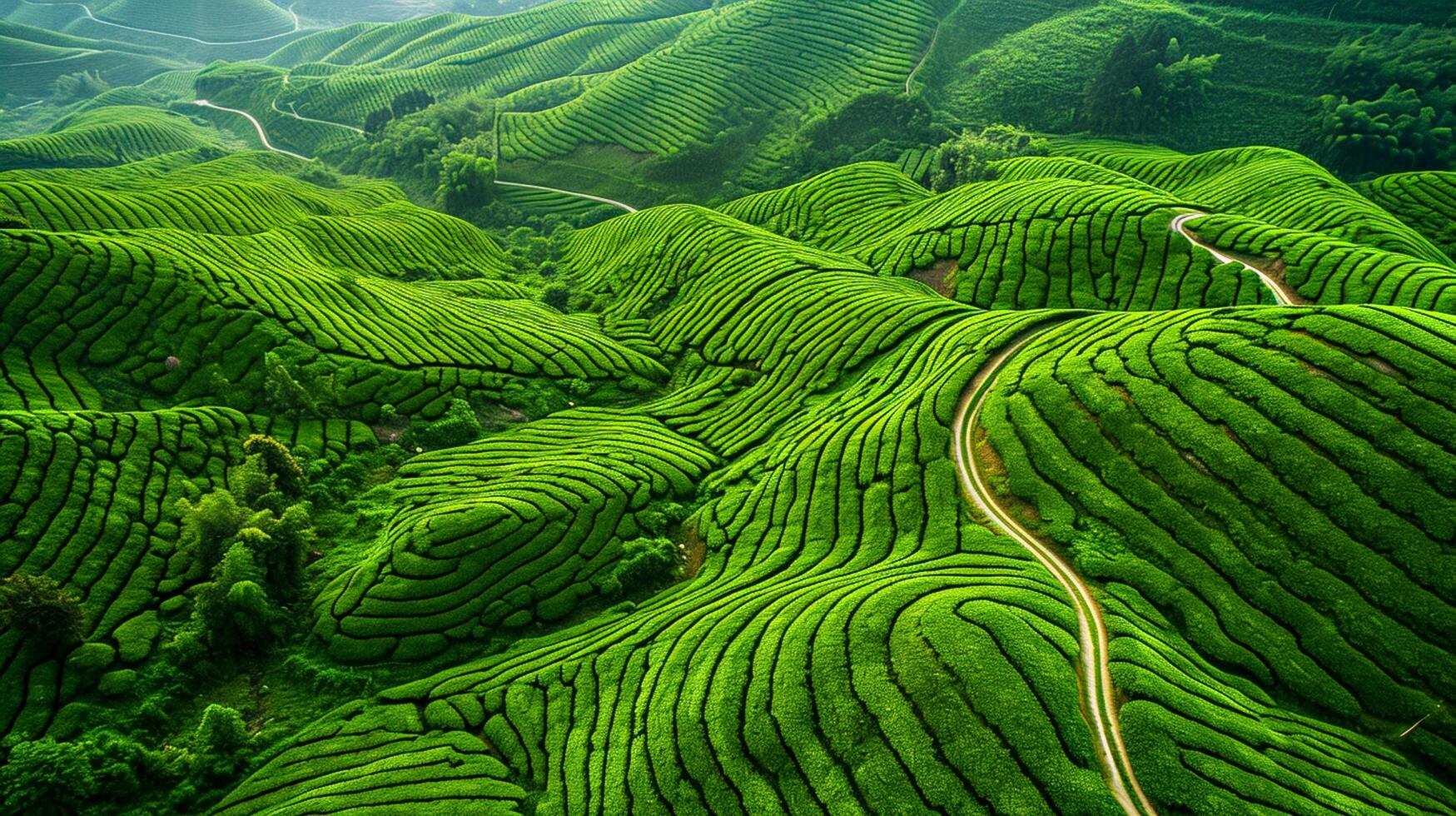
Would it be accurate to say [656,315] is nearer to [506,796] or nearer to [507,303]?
[507,303]

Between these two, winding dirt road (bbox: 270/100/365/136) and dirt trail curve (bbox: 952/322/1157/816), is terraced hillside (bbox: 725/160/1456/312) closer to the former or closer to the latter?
dirt trail curve (bbox: 952/322/1157/816)

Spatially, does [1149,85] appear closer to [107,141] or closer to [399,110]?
[399,110]

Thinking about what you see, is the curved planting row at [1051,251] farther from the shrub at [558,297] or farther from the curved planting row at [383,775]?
the curved planting row at [383,775]

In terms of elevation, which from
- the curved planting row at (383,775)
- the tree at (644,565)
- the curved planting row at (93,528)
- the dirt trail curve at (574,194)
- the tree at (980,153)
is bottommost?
the curved planting row at (383,775)

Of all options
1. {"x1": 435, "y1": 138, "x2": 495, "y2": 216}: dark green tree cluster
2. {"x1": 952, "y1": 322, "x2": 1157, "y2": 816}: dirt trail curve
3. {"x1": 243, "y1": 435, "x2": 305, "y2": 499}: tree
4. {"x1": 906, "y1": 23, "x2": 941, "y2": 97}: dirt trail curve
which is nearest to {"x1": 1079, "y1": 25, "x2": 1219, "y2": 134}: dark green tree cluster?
{"x1": 906, "y1": 23, "x2": 941, "y2": 97}: dirt trail curve

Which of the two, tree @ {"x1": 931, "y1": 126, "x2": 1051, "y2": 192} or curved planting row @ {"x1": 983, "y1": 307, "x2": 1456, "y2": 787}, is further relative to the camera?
tree @ {"x1": 931, "y1": 126, "x2": 1051, "y2": 192}

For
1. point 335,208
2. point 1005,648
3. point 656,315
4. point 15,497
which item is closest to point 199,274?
point 15,497

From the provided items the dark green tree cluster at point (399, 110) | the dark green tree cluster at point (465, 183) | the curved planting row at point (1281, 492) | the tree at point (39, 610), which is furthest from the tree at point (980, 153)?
the dark green tree cluster at point (399, 110)
